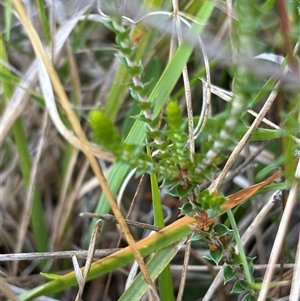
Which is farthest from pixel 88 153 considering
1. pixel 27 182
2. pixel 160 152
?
pixel 27 182

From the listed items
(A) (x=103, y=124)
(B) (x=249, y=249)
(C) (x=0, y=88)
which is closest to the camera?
(A) (x=103, y=124)

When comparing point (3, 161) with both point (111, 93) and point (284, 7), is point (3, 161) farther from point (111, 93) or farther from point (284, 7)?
point (284, 7)

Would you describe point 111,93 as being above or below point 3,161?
above

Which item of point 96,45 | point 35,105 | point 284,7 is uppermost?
point 284,7

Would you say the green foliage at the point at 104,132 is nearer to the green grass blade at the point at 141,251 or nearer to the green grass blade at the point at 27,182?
the green grass blade at the point at 141,251

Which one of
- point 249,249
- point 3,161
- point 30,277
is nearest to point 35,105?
point 3,161

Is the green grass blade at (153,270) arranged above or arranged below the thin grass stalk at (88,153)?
below

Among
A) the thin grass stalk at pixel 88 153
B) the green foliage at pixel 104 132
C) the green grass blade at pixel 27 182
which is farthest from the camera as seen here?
the green grass blade at pixel 27 182

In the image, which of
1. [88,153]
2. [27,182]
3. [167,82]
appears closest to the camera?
[88,153]

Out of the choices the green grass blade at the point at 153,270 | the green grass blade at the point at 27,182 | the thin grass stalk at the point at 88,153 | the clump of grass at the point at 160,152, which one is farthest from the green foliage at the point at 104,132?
the green grass blade at the point at 27,182

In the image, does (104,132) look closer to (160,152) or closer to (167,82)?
(160,152)

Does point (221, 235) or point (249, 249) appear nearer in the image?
point (221, 235)
